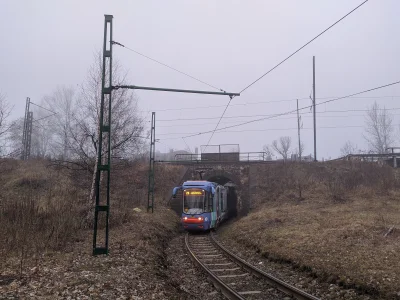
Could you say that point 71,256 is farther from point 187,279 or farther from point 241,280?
point 241,280

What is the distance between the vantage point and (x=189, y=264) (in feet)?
48.6

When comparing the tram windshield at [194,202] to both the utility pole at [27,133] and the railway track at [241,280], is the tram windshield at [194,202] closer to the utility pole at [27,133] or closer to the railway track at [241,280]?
the railway track at [241,280]

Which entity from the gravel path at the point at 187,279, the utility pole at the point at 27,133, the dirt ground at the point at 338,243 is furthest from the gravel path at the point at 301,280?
the utility pole at the point at 27,133

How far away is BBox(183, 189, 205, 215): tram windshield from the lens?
25828mm

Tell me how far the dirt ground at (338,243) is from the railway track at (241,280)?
140 cm

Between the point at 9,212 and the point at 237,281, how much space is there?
9650 millimetres

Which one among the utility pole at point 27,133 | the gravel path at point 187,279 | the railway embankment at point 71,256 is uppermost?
the utility pole at point 27,133

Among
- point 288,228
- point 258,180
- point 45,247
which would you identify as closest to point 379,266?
point 288,228

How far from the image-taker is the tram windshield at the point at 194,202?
2583 centimetres

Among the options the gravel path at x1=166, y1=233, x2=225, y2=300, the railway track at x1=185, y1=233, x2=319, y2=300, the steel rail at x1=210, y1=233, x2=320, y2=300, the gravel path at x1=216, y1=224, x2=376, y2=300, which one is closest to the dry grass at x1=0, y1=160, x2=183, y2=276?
the gravel path at x1=166, y1=233, x2=225, y2=300

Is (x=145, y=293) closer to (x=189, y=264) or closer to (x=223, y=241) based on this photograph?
(x=189, y=264)

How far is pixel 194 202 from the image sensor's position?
25984 millimetres

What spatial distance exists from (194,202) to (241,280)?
47.4 feet

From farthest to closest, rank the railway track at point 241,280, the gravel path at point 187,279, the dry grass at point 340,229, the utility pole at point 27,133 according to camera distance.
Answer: the utility pole at point 27,133
the dry grass at point 340,229
the gravel path at point 187,279
the railway track at point 241,280
